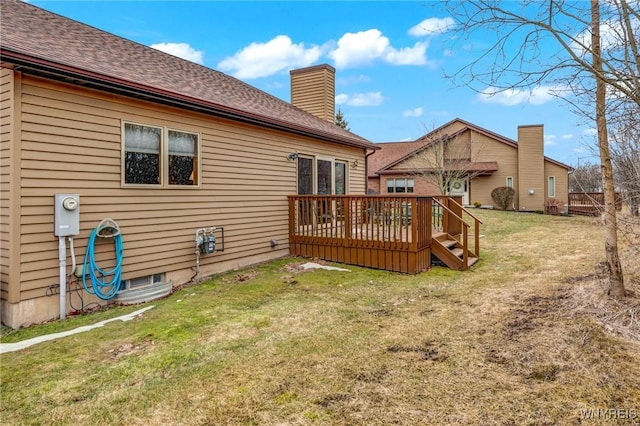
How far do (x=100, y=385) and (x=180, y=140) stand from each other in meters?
4.10

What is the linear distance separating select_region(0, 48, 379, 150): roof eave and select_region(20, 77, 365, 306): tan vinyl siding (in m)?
0.15

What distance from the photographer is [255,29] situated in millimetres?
14648

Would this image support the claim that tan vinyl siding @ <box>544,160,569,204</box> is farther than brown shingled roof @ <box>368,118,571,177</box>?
No

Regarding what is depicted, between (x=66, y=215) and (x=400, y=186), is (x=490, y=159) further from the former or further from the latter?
(x=66, y=215)

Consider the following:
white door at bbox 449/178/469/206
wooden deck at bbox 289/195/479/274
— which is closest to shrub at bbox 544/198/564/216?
white door at bbox 449/178/469/206

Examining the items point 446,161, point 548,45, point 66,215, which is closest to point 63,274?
point 66,215

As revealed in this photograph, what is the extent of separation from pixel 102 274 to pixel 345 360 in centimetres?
368

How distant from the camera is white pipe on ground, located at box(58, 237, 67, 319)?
14.8 ft

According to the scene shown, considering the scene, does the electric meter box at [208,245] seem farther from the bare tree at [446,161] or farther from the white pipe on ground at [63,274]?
the bare tree at [446,161]

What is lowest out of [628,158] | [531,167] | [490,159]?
[628,158]

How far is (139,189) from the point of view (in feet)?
17.9

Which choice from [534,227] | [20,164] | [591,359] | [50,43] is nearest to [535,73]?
[591,359]

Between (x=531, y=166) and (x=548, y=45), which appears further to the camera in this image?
(x=531, y=166)

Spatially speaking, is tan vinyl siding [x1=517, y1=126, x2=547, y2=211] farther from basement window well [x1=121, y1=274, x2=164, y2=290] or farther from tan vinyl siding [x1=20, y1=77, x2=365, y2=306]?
basement window well [x1=121, y1=274, x2=164, y2=290]
